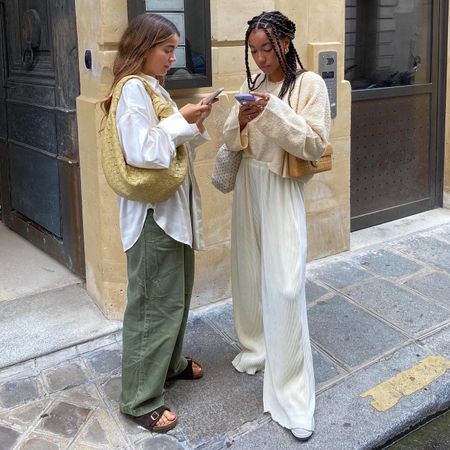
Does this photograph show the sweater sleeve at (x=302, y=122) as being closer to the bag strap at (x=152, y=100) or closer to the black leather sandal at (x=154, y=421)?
the bag strap at (x=152, y=100)

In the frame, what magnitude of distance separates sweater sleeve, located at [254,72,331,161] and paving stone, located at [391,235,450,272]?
2464 millimetres

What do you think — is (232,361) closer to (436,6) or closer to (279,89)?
(279,89)

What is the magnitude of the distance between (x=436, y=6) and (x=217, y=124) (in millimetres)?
2884

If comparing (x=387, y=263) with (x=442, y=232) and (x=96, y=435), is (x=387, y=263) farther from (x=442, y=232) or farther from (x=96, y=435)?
(x=96, y=435)

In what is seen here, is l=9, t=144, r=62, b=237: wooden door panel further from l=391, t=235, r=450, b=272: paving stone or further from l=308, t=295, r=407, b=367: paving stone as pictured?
l=391, t=235, r=450, b=272: paving stone

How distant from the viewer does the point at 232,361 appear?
341cm

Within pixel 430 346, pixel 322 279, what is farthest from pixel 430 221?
pixel 430 346

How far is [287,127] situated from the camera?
2.50 metres

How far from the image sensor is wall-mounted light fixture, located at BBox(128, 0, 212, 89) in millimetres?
3525


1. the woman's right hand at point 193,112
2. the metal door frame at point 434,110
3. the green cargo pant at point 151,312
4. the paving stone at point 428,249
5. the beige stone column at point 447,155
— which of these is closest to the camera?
the woman's right hand at point 193,112

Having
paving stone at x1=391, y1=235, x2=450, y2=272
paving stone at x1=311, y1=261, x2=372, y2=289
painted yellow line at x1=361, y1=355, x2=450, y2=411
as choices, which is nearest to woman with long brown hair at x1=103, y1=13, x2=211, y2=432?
painted yellow line at x1=361, y1=355, x2=450, y2=411

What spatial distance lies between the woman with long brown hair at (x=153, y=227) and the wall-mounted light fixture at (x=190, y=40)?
87cm

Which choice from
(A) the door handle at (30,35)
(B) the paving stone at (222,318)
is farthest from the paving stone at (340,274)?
(A) the door handle at (30,35)

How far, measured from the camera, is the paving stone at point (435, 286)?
165 inches
